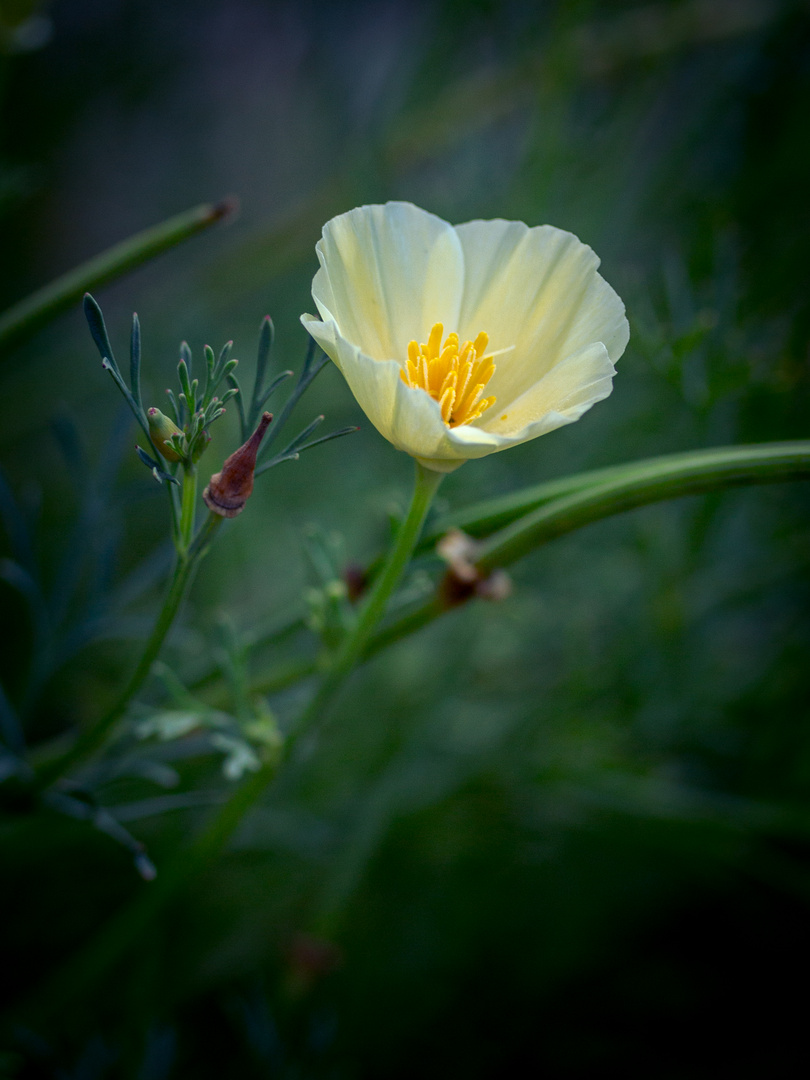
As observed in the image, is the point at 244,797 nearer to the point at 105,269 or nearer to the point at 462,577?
the point at 462,577

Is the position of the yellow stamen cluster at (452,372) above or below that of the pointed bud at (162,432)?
below

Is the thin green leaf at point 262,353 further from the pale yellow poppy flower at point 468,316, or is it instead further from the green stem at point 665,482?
the green stem at point 665,482

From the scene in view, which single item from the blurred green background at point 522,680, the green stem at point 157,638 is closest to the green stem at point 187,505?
the green stem at point 157,638

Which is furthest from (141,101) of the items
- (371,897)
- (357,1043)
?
(357,1043)

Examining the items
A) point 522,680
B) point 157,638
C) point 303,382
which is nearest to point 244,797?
point 157,638

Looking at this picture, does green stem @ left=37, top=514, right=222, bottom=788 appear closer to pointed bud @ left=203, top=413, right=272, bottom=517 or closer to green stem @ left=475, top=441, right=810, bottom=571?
pointed bud @ left=203, top=413, right=272, bottom=517

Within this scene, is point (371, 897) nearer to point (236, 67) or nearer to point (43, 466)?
point (43, 466)

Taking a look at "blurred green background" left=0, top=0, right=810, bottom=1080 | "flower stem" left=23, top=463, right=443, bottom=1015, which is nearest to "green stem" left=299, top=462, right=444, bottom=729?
"flower stem" left=23, top=463, right=443, bottom=1015
